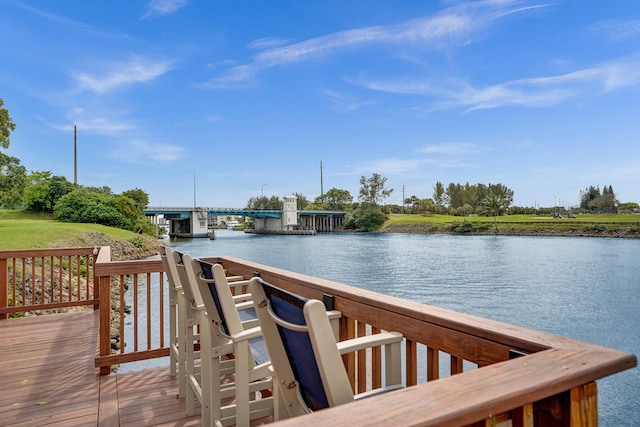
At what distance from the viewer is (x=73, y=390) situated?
105 inches

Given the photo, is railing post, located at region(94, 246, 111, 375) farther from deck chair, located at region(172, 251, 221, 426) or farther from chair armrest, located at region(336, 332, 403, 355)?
chair armrest, located at region(336, 332, 403, 355)

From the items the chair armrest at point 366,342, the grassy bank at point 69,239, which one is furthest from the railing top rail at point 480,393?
the grassy bank at point 69,239

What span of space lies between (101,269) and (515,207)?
71102mm

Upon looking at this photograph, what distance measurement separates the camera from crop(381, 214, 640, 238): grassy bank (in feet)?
133

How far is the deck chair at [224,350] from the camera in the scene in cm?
157

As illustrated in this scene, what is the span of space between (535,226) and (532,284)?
1281 inches

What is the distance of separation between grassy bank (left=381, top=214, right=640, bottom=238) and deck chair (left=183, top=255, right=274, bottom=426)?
1907 inches

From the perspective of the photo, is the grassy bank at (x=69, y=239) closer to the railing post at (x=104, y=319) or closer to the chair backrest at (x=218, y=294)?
the railing post at (x=104, y=319)

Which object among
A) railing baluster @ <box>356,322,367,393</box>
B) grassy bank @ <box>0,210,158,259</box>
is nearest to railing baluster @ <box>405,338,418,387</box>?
railing baluster @ <box>356,322,367,393</box>

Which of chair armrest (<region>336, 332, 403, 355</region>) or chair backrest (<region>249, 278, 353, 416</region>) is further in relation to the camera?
chair armrest (<region>336, 332, 403, 355</region>)

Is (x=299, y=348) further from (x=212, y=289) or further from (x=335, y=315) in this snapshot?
(x=212, y=289)

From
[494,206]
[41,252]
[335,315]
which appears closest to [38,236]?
[41,252]

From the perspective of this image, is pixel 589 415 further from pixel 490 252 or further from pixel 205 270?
pixel 490 252

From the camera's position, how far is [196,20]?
17.2 metres
